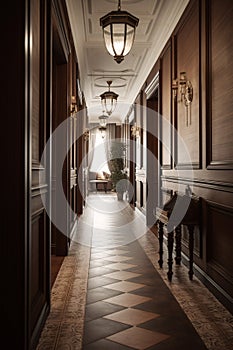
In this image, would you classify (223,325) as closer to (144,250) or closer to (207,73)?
(207,73)

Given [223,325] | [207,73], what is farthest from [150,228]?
[223,325]

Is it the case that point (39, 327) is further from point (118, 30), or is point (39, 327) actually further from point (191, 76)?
point (191, 76)

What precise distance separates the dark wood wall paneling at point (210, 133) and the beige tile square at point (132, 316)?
68 centimetres

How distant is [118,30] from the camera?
401 cm

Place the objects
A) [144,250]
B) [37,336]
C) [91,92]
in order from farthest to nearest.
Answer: [91,92]
[144,250]
[37,336]

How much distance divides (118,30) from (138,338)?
289 cm

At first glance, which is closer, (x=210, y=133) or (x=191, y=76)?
(x=210, y=133)

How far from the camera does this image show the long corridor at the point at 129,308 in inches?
103

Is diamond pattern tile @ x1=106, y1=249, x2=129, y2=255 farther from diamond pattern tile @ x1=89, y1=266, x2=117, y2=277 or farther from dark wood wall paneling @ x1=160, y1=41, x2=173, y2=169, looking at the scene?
dark wood wall paneling @ x1=160, y1=41, x2=173, y2=169

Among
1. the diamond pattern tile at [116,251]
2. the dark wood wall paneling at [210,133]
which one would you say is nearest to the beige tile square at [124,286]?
the dark wood wall paneling at [210,133]

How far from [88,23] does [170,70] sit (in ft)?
4.91

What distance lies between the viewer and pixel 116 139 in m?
19.1

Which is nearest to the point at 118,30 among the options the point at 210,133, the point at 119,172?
the point at 210,133

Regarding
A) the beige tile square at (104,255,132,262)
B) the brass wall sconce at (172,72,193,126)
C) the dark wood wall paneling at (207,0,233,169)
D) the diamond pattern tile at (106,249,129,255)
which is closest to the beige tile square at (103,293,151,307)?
the dark wood wall paneling at (207,0,233,169)
